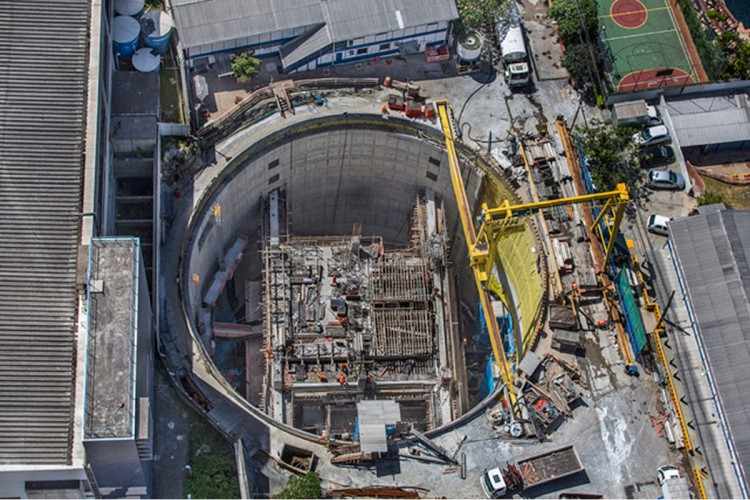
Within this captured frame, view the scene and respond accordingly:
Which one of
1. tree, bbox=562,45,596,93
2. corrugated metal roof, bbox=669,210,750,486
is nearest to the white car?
corrugated metal roof, bbox=669,210,750,486

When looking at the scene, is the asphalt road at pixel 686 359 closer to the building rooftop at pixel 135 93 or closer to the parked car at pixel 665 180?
the parked car at pixel 665 180

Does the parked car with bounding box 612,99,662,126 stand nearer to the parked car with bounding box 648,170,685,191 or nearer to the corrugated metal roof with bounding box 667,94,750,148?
the corrugated metal roof with bounding box 667,94,750,148

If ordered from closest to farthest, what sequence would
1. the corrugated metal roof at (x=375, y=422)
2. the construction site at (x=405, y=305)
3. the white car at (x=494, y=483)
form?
the white car at (x=494, y=483), the corrugated metal roof at (x=375, y=422), the construction site at (x=405, y=305)

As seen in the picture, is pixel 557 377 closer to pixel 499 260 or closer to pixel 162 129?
pixel 499 260

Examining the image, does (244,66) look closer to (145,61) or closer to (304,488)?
(145,61)

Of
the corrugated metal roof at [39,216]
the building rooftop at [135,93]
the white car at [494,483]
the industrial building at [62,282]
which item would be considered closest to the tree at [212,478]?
the industrial building at [62,282]

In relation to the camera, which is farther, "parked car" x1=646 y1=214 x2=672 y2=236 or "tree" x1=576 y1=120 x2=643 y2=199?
"tree" x1=576 y1=120 x2=643 y2=199
